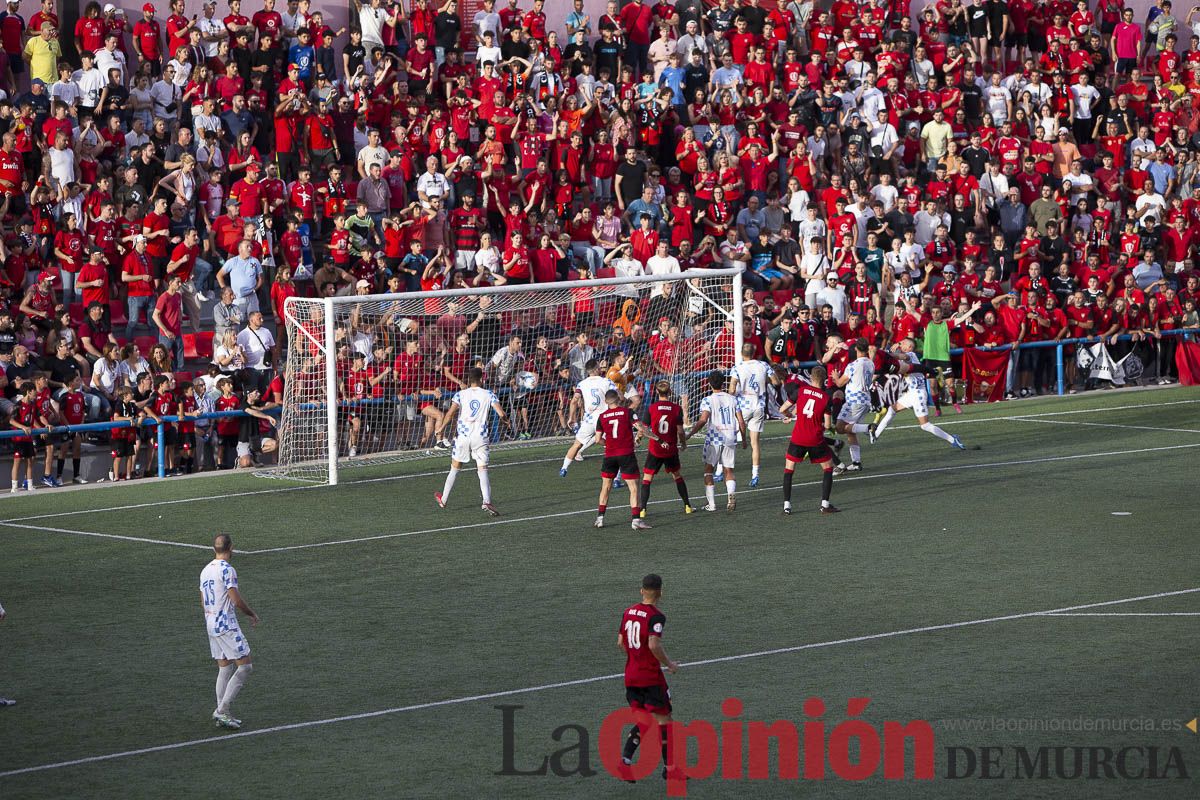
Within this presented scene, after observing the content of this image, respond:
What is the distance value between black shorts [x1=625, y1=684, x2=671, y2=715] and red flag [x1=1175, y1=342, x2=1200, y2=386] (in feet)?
74.2

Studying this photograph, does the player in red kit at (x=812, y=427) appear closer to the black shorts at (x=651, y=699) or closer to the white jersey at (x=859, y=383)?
the white jersey at (x=859, y=383)

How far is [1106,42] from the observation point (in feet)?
122

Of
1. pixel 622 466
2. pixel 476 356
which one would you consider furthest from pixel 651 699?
pixel 476 356

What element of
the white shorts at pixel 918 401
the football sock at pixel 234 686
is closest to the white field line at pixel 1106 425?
the white shorts at pixel 918 401

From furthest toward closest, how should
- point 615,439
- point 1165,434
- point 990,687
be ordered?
1. point 1165,434
2. point 615,439
3. point 990,687

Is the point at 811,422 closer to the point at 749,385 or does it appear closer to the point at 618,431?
the point at 749,385

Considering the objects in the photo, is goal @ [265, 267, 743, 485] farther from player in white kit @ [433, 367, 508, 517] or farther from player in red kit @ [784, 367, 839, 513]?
player in red kit @ [784, 367, 839, 513]

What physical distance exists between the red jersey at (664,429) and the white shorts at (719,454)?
83 cm

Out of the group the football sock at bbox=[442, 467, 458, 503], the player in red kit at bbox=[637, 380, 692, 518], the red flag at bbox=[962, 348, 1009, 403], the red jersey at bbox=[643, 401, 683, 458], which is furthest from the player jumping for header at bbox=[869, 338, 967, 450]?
the football sock at bbox=[442, 467, 458, 503]

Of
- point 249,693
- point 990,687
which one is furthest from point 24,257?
point 990,687

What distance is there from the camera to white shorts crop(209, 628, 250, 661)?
462 inches

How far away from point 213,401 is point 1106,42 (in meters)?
22.6

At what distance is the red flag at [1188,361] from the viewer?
30641mm

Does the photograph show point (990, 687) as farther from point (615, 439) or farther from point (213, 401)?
point (213, 401)
